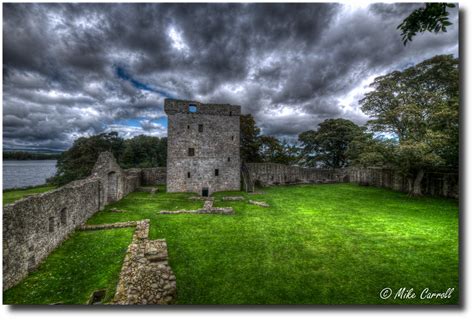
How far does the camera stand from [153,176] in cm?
2794

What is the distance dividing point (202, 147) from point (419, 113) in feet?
60.0

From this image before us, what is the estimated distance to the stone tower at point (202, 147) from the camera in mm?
21453

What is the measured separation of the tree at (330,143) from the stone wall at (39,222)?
108 ft

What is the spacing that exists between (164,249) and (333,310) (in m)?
5.34

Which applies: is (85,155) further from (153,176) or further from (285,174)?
(285,174)

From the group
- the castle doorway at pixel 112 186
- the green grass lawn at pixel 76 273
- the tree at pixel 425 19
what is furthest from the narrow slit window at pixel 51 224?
the tree at pixel 425 19

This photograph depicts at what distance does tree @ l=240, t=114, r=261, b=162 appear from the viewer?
1283 inches

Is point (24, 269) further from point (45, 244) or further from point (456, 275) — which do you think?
point (456, 275)

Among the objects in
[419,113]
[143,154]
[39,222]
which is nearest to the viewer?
[39,222]

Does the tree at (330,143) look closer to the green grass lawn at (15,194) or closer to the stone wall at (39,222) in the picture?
the stone wall at (39,222)

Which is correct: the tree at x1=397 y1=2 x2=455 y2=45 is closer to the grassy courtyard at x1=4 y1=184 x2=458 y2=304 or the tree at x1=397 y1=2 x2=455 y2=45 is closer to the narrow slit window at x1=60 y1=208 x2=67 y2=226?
the grassy courtyard at x1=4 y1=184 x2=458 y2=304

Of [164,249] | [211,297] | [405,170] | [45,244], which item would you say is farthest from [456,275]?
[405,170]

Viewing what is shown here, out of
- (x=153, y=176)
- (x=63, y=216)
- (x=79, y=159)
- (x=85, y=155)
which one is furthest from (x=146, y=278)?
(x=85, y=155)

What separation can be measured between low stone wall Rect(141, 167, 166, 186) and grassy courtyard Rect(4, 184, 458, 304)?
15.5 metres
